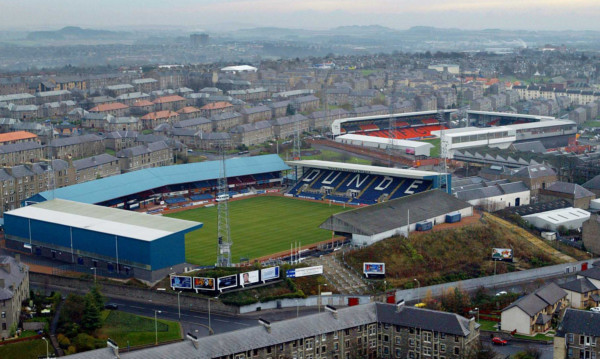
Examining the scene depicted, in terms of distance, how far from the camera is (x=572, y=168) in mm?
54062

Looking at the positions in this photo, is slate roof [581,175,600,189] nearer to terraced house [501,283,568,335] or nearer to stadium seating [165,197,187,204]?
terraced house [501,283,568,335]

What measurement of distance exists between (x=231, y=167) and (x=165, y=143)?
12.4 m

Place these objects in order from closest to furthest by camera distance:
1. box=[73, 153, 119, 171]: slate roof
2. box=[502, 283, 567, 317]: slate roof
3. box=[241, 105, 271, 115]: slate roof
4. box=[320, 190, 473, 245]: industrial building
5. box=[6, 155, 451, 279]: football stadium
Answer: box=[502, 283, 567, 317]: slate roof < box=[6, 155, 451, 279]: football stadium < box=[320, 190, 473, 245]: industrial building < box=[73, 153, 119, 171]: slate roof < box=[241, 105, 271, 115]: slate roof

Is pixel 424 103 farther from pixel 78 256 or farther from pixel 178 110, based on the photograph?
pixel 78 256

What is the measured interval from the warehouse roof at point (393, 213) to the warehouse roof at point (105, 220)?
6624 mm

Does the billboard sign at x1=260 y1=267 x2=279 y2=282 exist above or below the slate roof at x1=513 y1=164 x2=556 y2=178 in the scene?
below

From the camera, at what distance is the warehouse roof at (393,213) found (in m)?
37.9

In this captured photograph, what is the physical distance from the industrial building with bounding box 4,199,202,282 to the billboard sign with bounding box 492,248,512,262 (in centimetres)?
1314

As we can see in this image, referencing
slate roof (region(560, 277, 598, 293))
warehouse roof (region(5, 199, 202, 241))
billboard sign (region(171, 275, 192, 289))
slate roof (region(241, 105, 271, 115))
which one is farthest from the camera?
slate roof (region(241, 105, 271, 115))

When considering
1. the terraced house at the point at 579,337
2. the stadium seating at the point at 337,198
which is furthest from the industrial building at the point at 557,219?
the terraced house at the point at 579,337

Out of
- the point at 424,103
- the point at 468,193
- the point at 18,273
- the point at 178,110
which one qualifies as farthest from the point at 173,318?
the point at 424,103

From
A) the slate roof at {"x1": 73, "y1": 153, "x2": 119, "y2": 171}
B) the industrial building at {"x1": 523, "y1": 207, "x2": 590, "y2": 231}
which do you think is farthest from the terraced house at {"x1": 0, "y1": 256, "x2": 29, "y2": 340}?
the industrial building at {"x1": 523, "y1": 207, "x2": 590, "y2": 231}

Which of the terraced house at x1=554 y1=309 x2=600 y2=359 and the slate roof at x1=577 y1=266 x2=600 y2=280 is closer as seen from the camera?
the terraced house at x1=554 y1=309 x2=600 y2=359

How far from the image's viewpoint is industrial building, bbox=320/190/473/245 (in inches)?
1485
